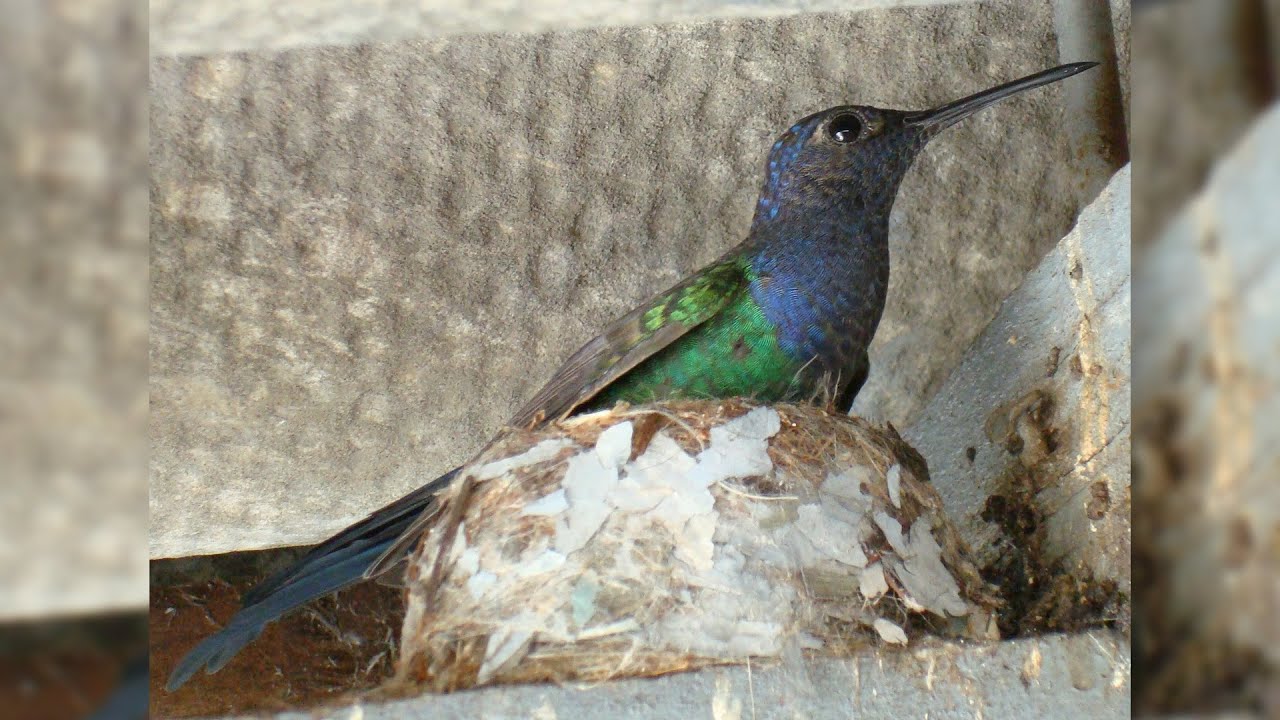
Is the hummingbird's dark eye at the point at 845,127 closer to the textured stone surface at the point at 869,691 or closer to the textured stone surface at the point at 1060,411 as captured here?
the textured stone surface at the point at 1060,411

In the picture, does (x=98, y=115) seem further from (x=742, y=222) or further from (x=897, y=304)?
(x=897, y=304)

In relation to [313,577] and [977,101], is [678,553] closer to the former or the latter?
[313,577]

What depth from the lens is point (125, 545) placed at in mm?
1459

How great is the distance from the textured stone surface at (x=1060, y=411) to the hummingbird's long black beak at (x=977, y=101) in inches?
9.9

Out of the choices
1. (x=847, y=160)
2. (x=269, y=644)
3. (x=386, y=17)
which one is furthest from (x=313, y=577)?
(x=847, y=160)

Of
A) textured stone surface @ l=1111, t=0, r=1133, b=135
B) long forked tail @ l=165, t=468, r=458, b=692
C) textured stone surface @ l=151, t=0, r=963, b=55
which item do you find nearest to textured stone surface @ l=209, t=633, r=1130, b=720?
long forked tail @ l=165, t=468, r=458, b=692

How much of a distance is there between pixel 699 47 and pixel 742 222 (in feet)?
1.44

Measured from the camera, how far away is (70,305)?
1.33 meters

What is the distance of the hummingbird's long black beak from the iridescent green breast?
58 centimetres

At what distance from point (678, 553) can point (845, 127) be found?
3.76 ft

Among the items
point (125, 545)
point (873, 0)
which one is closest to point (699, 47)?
point (873, 0)

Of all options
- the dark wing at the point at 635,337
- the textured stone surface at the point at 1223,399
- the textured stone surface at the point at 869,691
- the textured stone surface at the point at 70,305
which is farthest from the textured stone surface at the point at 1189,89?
the dark wing at the point at 635,337

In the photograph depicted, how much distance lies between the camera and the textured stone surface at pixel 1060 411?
2.46 meters

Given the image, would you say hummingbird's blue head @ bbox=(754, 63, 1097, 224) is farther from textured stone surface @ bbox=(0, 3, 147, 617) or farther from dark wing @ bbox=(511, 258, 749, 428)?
textured stone surface @ bbox=(0, 3, 147, 617)
